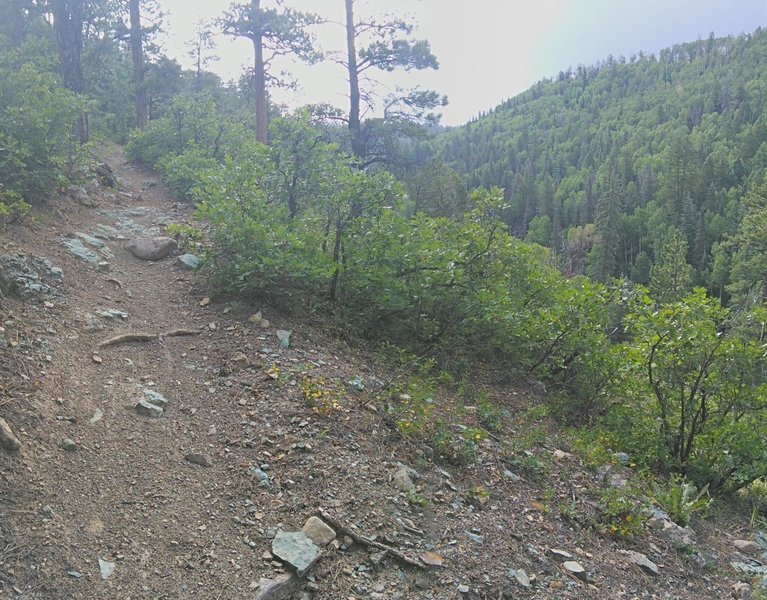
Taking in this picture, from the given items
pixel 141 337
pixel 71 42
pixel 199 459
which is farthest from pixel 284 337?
pixel 71 42

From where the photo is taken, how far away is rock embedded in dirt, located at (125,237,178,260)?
317 inches

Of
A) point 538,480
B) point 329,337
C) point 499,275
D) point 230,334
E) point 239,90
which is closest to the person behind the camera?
point 538,480

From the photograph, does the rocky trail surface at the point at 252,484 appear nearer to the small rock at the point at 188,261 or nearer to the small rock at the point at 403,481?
the small rock at the point at 403,481

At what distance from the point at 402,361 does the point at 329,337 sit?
2.99 feet

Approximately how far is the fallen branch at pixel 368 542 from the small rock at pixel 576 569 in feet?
3.75

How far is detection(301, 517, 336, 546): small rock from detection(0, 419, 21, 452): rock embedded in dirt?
6.13 feet

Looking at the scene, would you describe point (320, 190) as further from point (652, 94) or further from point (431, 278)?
point (652, 94)

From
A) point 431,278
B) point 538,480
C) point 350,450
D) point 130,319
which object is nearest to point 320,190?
point 431,278

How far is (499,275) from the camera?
7.48 m

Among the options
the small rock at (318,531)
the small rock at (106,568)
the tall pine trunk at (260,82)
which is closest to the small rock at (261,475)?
the small rock at (318,531)

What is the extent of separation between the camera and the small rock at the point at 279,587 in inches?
116

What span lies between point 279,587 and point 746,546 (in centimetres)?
450

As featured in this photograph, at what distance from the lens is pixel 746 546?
5012mm

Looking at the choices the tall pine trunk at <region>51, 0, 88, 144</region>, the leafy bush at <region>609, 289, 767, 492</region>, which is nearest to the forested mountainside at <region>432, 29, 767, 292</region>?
the tall pine trunk at <region>51, 0, 88, 144</region>
